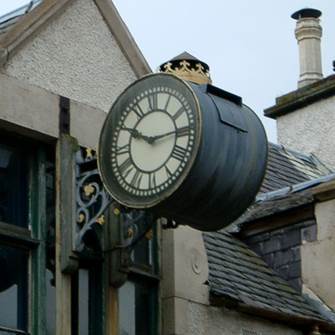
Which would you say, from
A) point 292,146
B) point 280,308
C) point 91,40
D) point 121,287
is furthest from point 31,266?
point 292,146

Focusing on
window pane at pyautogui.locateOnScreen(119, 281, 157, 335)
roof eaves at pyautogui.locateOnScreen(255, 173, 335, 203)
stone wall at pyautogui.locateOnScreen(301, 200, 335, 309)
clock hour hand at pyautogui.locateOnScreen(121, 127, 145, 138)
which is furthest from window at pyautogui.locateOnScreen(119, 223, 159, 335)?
roof eaves at pyautogui.locateOnScreen(255, 173, 335, 203)

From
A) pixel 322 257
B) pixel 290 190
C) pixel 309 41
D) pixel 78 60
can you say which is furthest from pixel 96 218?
pixel 309 41

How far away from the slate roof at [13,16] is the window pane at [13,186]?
1.00m

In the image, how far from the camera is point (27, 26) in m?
13.3

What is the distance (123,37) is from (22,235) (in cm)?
206

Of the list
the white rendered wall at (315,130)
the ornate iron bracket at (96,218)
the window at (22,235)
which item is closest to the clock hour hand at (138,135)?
the ornate iron bracket at (96,218)

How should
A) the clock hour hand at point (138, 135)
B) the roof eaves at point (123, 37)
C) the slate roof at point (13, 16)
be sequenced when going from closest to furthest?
1. the clock hour hand at point (138, 135)
2. the slate roof at point (13, 16)
3. the roof eaves at point (123, 37)

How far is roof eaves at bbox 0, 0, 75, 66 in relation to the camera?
13031 mm

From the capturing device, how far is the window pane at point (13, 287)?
496 inches

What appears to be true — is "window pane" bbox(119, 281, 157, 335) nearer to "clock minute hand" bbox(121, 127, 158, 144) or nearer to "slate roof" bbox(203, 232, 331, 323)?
"slate roof" bbox(203, 232, 331, 323)

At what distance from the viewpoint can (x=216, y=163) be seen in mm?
12695

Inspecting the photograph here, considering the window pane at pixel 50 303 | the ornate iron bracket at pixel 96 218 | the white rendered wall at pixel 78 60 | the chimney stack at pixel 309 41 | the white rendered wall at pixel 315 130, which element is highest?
the chimney stack at pixel 309 41

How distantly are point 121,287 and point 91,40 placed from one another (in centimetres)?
192

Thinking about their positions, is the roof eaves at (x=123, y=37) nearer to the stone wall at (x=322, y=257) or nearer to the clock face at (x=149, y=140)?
the clock face at (x=149, y=140)
